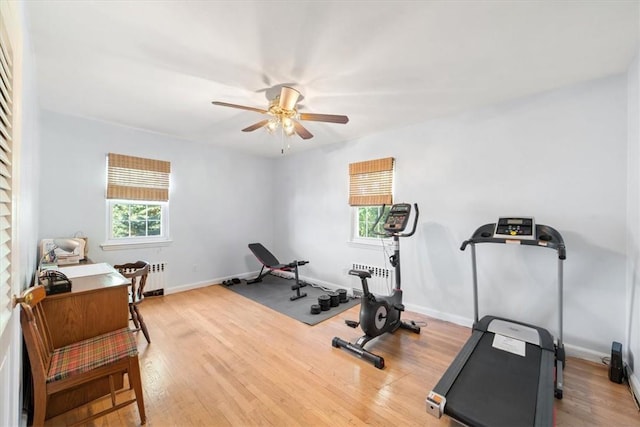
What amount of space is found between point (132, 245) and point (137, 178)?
100 cm

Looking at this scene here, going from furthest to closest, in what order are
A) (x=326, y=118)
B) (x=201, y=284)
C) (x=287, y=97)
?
(x=201, y=284) → (x=326, y=118) → (x=287, y=97)

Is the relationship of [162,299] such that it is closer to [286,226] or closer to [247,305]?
[247,305]

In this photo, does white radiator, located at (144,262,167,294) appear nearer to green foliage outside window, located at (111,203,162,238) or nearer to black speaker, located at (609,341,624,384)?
green foliage outside window, located at (111,203,162,238)

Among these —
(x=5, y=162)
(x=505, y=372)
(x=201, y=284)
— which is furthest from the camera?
(x=201, y=284)

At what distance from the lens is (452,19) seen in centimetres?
169

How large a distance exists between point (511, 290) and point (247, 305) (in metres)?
3.31

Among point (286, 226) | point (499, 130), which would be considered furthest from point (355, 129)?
point (286, 226)

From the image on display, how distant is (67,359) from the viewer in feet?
5.23

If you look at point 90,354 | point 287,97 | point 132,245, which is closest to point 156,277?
point 132,245

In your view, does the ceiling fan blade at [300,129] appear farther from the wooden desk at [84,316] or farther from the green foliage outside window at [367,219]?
the wooden desk at [84,316]

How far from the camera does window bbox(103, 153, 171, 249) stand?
379 centimetres

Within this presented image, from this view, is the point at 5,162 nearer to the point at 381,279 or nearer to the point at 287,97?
A: the point at 287,97

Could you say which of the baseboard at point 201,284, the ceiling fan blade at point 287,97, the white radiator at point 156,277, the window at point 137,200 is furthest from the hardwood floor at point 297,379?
the ceiling fan blade at point 287,97

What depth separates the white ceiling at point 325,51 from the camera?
164cm
